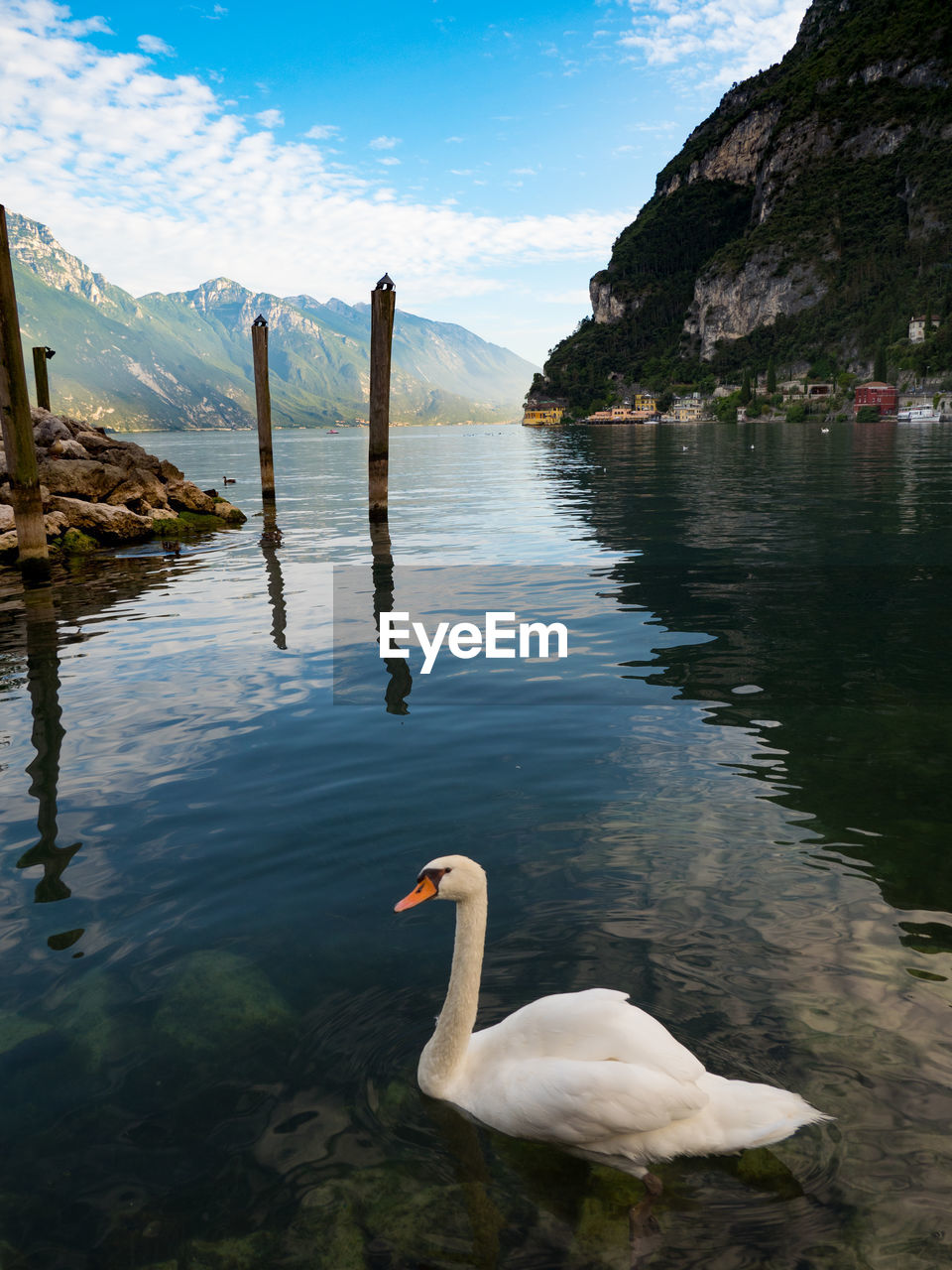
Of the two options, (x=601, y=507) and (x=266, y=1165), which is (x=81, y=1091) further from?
(x=601, y=507)

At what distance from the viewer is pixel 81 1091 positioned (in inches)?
165

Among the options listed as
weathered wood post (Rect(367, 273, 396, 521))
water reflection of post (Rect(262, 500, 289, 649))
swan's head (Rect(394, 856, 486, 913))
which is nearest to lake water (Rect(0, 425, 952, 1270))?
water reflection of post (Rect(262, 500, 289, 649))

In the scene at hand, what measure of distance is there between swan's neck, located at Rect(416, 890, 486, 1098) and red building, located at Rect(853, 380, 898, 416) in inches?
6603

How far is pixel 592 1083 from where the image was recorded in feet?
11.4

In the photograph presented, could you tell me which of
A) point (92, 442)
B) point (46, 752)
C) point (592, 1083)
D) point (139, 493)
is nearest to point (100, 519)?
point (139, 493)

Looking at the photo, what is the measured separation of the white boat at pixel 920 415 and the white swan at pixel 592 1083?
463 ft

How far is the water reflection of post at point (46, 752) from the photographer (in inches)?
242

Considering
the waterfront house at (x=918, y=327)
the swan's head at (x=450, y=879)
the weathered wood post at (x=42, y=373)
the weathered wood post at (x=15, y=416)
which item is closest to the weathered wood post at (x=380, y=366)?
the weathered wood post at (x=15, y=416)

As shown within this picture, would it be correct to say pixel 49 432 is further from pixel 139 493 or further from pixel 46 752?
pixel 46 752

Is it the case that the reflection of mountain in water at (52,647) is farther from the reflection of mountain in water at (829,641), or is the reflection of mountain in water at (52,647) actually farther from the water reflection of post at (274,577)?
the reflection of mountain in water at (829,641)

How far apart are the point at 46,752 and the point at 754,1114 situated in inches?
323

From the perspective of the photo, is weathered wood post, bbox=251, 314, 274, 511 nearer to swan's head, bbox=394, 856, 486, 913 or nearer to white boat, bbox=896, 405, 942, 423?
swan's head, bbox=394, 856, 486, 913

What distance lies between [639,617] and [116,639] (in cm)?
948

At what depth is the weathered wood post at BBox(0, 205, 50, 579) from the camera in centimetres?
1709
